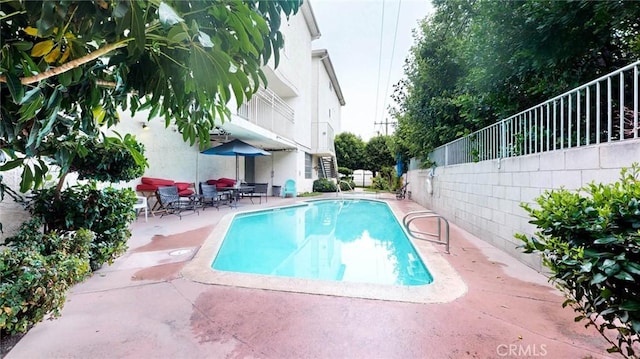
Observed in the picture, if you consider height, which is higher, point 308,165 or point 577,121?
point 308,165

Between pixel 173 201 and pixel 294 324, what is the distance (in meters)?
7.23

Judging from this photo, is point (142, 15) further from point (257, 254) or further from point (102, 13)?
point (257, 254)

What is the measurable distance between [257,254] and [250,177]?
10.1 meters

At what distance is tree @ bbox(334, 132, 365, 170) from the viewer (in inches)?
1083

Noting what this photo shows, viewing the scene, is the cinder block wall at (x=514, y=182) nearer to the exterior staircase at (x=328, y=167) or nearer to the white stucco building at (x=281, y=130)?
the white stucco building at (x=281, y=130)

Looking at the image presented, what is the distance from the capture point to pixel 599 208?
55.6 inches

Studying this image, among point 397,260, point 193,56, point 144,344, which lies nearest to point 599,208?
point 193,56

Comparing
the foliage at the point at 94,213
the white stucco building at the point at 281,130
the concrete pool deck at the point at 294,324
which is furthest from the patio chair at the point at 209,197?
the concrete pool deck at the point at 294,324

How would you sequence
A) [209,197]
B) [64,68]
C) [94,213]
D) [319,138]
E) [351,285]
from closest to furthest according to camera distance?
[64,68], [351,285], [94,213], [209,197], [319,138]

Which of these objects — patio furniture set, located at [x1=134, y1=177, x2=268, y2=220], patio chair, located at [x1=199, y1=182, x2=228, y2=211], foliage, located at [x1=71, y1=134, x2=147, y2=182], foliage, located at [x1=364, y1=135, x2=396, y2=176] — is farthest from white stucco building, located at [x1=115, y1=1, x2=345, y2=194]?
foliage, located at [x1=364, y1=135, x2=396, y2=176]

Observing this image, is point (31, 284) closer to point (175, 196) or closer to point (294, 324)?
point (294, 324)

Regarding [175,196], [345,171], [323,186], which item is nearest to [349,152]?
[345,171]

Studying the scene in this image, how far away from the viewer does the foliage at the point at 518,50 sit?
3926 mm

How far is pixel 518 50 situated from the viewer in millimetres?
4738
